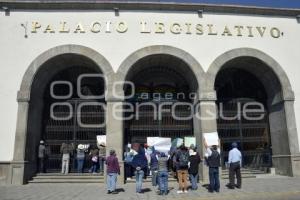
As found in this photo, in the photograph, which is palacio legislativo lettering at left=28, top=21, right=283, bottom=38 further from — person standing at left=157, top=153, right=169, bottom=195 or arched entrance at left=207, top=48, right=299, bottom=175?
person standing at left=157, top=153, right=169, bottom=195

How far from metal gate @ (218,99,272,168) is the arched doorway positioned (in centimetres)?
177

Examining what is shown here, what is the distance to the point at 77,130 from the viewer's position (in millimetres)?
16562

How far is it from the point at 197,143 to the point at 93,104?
558 cm

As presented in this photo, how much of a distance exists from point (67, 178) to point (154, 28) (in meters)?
8.02

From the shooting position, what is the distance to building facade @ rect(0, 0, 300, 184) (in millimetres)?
15117

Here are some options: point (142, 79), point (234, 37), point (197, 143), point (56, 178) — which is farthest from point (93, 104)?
point (234, 37)

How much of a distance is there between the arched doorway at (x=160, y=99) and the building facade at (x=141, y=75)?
54 mm

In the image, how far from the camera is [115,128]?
14.8m

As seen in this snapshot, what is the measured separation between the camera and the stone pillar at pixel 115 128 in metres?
14.6

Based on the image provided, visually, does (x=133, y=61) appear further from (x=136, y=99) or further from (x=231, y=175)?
(x=231, y=175)

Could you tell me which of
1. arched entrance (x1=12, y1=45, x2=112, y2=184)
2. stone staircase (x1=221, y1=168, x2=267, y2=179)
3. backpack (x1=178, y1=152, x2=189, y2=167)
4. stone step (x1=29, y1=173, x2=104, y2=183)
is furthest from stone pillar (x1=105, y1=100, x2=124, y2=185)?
stone staircase (x1=221, y1=168, x2=267, y2=179)

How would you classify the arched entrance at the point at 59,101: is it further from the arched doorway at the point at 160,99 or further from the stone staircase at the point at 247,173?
the stone staircase at the point at 247,173

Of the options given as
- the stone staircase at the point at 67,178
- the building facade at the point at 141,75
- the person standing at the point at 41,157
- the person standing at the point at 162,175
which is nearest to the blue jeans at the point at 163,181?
the person standing at the point at 162,175

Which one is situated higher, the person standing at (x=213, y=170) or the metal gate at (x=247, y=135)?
the metal gate at (x=247, y=135)
